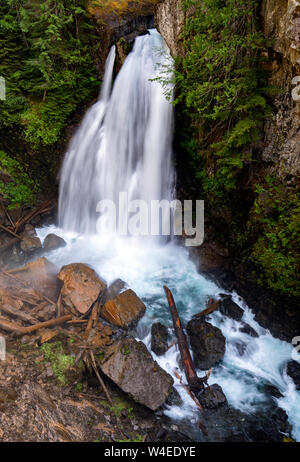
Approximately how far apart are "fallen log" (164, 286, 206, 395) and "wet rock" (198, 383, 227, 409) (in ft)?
0.45

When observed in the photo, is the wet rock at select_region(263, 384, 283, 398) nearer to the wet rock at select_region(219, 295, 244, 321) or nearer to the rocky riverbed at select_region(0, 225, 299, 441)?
the rocky riverbed at select_region(0, 225, 299, 441)

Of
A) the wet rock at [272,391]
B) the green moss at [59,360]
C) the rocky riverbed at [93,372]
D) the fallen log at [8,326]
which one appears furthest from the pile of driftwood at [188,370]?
the fallen log at [8,326]

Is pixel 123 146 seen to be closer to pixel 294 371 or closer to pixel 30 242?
pixel 30 242

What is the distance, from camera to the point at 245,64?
5.59 metres

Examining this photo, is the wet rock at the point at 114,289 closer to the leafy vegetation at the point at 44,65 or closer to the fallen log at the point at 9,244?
the fallen log at the point at 9,244

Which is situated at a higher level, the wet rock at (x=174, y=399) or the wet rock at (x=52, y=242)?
the wet rock at (x=52, y=242)

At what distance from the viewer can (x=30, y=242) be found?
811 cm

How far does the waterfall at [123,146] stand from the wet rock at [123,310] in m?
3.58

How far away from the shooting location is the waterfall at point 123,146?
26.9 feet

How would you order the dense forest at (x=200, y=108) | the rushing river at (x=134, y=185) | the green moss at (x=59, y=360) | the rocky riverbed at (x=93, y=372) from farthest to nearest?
the rushing river at (x=134, y=185), the dense forest at (x=200, y=108), the green moss at (x=59, y=360), the rocky riverbed at (x=93, y=372)

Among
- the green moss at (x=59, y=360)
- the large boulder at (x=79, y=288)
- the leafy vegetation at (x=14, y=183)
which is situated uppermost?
the leafy vegetation at (x=14, y=183)

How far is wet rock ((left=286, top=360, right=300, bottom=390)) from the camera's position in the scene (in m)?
5.30

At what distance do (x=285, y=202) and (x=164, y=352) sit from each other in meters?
4.32
